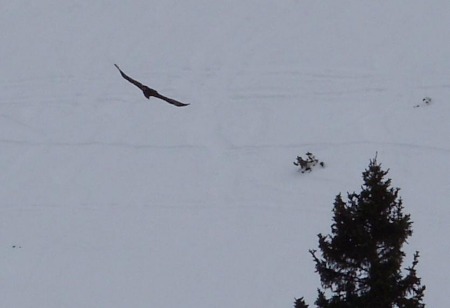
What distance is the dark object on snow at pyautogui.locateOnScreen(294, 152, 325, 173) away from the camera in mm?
10438

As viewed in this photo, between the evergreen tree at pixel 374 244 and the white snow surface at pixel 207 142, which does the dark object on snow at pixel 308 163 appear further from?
the evergreen tree at pixel 374 244

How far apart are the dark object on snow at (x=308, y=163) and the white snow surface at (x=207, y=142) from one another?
A: 0.29 ft

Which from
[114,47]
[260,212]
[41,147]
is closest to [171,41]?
[114,47]

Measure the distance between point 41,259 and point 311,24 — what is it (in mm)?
5657

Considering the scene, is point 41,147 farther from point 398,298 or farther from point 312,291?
point 398,298

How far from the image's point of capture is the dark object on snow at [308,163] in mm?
10438

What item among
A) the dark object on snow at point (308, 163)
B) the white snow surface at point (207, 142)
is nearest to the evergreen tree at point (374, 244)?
the white snow surface at point (207, 142)

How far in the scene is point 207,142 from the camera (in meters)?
11.3

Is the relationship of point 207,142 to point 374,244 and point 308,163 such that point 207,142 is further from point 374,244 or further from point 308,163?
point 374,244

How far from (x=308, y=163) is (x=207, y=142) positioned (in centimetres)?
157

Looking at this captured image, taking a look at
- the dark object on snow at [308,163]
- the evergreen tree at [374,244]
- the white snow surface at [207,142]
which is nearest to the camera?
the evergreen tree at [374,244]

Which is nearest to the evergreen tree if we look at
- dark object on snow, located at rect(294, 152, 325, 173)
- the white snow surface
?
the white snow surface

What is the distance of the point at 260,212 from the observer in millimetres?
10094

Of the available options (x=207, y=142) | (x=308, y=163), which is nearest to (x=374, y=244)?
(x=308, y=163)
